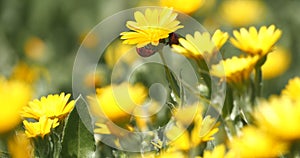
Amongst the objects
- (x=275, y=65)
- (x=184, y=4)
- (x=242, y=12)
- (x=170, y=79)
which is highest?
(x=184, y=4)

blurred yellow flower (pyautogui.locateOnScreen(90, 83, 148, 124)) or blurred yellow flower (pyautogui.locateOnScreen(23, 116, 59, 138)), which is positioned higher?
blurred yellow flower (pyautogui.locateOnScreen(23, 116, 59, 138))

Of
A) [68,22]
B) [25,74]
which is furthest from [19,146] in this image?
[68,22]

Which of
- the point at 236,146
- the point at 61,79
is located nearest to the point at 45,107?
the point at 236,146

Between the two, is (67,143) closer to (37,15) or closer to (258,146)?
(258,146)

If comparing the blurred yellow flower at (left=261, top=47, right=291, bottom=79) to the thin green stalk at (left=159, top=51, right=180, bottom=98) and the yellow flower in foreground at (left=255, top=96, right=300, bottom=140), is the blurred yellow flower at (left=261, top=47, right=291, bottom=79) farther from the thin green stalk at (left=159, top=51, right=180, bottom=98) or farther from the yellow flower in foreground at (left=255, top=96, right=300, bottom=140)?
the yellow flower in foreground at (left=255, top=96, right=300, bottom=140)

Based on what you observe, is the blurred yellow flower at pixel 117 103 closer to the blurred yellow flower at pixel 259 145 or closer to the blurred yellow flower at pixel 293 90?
the blurred yellow flower at pixel 293 90

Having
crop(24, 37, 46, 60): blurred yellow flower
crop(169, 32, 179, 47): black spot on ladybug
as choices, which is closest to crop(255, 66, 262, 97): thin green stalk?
crop(169, 32, 179, 47): black spot on ladybug

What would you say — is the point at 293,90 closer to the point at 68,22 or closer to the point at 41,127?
the point at 41,127
